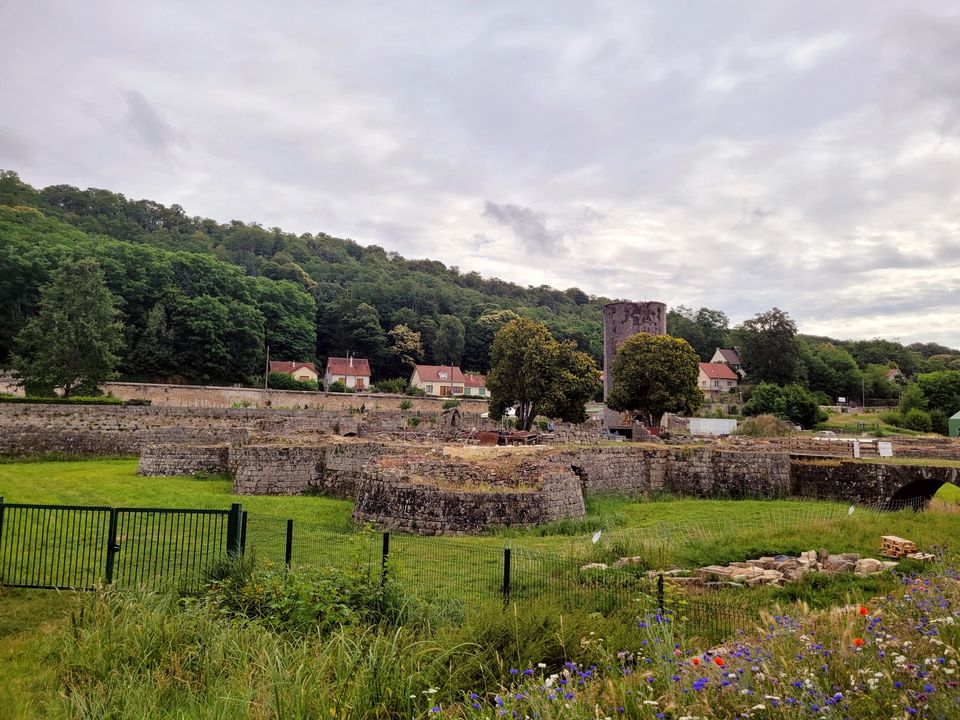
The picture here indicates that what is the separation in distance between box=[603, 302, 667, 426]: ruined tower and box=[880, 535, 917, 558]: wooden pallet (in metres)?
26.5

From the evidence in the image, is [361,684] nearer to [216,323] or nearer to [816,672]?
[816,672]

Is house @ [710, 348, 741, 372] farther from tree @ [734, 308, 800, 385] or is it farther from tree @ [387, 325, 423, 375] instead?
tree @ [387, 325, 423, 375]

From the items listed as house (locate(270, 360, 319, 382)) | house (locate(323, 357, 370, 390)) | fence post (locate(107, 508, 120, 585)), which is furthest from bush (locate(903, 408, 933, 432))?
fence post (locate(107, 508, 120, 585))

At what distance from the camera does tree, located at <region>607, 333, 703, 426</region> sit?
1308 inches

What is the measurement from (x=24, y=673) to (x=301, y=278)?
8828 centimetres

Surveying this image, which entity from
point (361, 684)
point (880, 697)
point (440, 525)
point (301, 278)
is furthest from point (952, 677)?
point (301, 278)

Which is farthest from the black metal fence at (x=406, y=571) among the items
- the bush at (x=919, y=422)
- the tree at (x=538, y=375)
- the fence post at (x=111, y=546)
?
the bush at (x=919, y=422)

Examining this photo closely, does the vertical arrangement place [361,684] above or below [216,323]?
below

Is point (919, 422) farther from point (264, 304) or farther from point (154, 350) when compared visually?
point (154, 350)

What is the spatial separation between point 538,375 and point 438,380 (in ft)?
137

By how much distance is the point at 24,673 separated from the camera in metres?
5.89

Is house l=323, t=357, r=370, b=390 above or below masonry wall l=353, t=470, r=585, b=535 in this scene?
above

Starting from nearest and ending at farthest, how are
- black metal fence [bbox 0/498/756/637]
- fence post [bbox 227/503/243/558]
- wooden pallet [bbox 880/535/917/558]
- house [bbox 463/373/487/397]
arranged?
black metal fence [bbox 0/498/756/637]
fence post [bbox 227/503/243/558]
wooden pallet [bbox 880/535/917/558]
house [bbox 463/373/487/397]

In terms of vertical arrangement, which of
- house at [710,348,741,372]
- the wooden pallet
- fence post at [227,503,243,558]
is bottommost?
the wooden pallet
